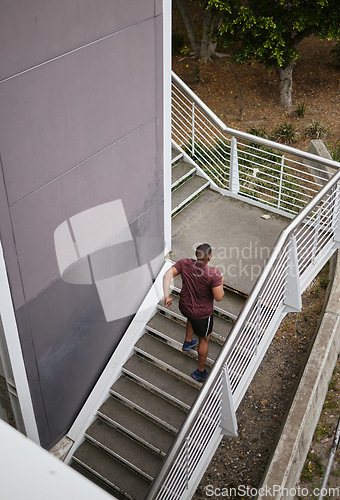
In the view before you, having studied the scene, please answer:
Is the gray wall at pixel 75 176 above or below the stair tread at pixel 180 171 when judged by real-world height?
above

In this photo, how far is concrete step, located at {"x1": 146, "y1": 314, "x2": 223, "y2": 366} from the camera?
7554mm

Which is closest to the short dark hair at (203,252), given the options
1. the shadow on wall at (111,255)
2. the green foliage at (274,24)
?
the shadow on wall at (111,255)

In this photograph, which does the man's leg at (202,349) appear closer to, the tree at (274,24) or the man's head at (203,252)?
the man's head at (203,252)

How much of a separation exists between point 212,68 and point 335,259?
9.74 m

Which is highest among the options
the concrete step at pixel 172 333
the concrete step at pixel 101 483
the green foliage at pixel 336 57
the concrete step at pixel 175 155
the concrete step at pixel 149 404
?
the concrete step at pixel 175 155

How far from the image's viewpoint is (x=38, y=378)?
21.2 feet

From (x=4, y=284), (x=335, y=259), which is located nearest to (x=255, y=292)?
(x=4, y=284)

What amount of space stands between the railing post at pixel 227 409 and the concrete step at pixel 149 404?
3.25ft

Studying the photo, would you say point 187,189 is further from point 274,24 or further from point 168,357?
point 274,24

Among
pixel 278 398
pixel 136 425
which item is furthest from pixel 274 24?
pixel 136 425

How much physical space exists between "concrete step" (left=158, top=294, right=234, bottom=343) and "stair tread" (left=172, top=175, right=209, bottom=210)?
1.72 m

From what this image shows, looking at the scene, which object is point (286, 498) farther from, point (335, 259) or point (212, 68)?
point (212, 68)

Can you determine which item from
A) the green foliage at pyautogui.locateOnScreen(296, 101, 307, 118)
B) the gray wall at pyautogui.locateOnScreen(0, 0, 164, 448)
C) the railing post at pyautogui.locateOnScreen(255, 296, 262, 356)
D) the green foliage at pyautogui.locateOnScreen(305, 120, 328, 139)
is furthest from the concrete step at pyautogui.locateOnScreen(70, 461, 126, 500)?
the green foliage at pyautogui.locateOnScreen(296, 101, 307, 118)

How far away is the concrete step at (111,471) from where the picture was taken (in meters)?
7.05
